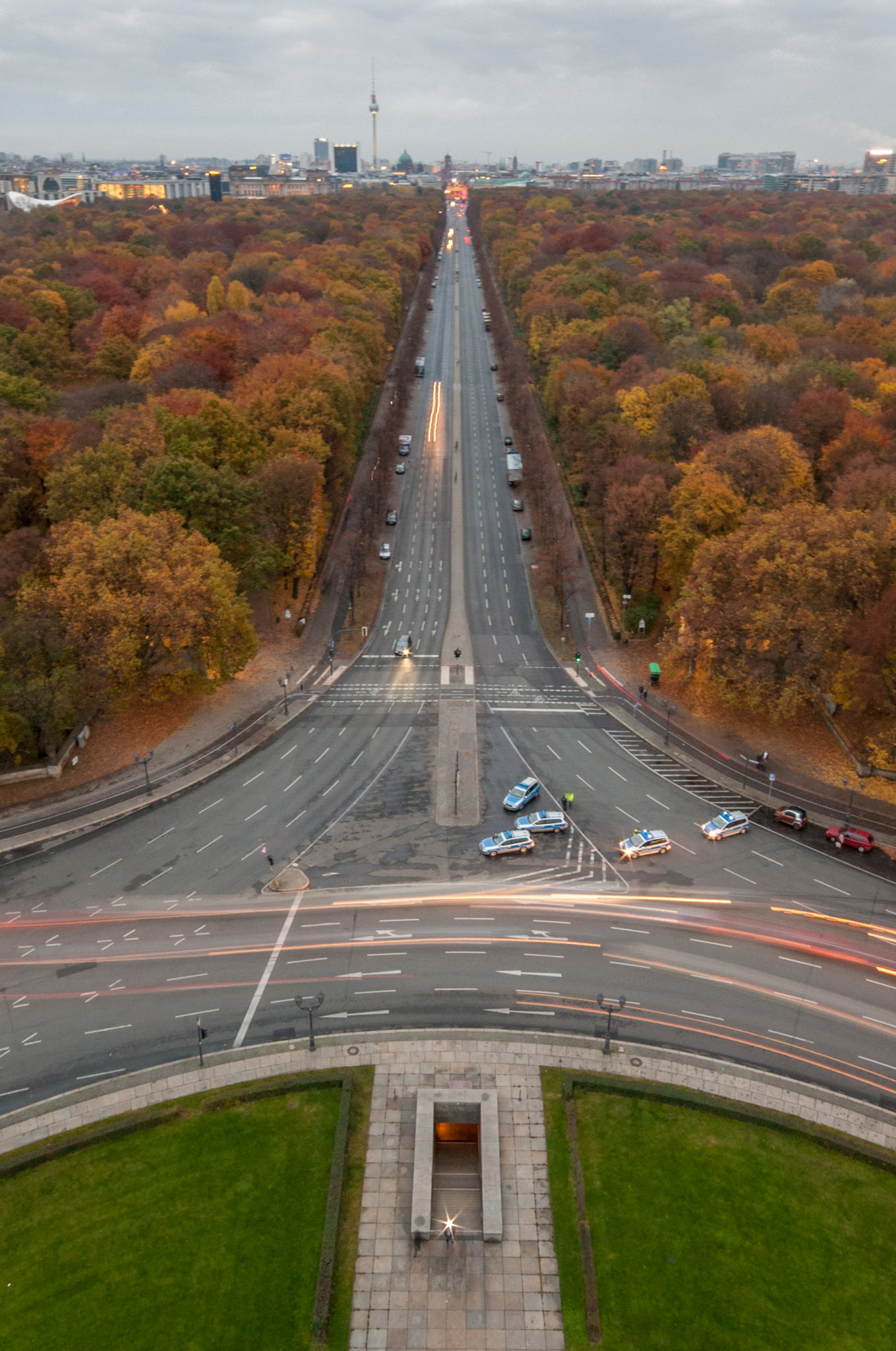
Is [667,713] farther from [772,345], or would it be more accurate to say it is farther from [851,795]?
[772,345]

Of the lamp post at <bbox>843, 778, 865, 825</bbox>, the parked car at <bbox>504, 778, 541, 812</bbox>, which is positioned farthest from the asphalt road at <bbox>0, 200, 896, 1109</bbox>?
the lamp post at <bbox>843, 778, 865, 825</bbox>

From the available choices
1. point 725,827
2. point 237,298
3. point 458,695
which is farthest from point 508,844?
point 237,298

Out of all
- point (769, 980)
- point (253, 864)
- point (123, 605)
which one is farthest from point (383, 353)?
point (769, 980)

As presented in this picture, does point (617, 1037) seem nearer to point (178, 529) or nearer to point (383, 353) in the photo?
point (178, 529)

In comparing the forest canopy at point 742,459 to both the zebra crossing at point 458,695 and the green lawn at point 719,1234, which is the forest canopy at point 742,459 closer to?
the zebra crossing at point 458,695

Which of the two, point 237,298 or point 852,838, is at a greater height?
point 237,298

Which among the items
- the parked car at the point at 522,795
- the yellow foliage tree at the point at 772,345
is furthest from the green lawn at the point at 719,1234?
the yellow foliage tree at the point at 772,345

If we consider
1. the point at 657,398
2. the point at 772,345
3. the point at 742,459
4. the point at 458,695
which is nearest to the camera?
the point at 458,695
